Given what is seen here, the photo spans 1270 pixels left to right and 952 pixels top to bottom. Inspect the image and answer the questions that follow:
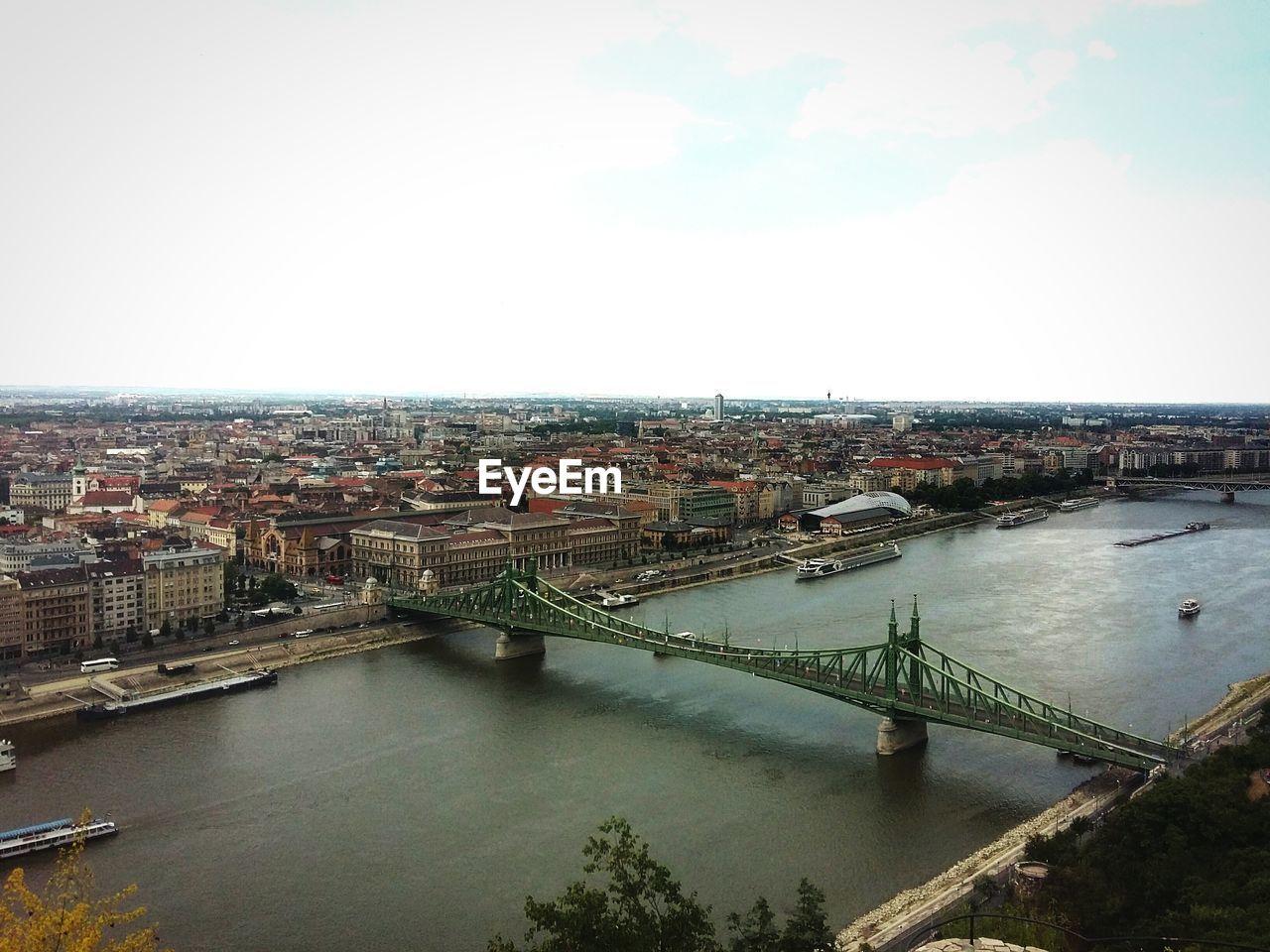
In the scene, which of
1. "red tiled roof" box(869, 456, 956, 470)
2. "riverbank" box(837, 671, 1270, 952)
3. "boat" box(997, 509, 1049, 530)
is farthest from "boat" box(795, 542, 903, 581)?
"red tiled roof" box(869, 456, 956, 470)

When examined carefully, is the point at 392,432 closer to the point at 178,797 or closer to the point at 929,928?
the point at 178,797

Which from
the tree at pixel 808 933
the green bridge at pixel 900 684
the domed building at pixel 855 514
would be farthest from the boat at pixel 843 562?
the tree at pixel 808 933

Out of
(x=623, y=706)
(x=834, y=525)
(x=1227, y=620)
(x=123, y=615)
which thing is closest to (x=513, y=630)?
(x=623, y=706)

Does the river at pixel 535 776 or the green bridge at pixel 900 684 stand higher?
the green bridge at pixel 900 684

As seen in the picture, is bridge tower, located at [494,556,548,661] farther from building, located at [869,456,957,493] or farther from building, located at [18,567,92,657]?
building, located at [869,456,957,493]

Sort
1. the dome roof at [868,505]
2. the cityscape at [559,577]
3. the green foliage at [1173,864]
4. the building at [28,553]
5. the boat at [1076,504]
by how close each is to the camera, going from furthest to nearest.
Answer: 1. the boat at [1076,504]
2. the dome roof at [868,505]
3. the building at [28,553]
4. the cityscape at [559,577]
5. the green foliage at [1173,864]

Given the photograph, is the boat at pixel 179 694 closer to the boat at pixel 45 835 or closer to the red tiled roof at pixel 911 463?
the boat at pixel 45 835
